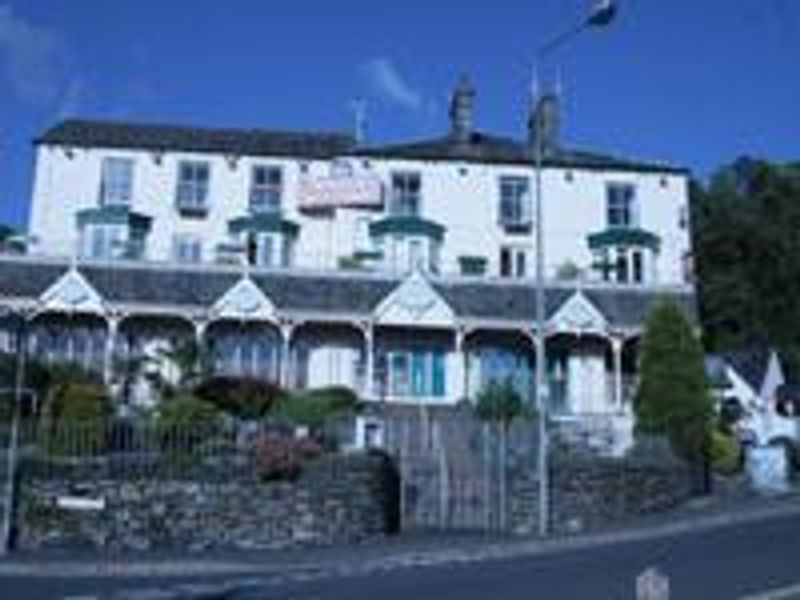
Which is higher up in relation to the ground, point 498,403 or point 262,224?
point 262,224

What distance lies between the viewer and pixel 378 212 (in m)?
47.3

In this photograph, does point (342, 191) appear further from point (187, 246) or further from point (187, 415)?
point (187, 415)

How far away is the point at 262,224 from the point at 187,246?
10.9 ft

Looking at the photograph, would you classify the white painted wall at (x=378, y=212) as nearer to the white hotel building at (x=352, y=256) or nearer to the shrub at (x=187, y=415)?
the white hotel building at (x=352, y=256)

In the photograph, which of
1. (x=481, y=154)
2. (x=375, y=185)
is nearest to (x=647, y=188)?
(x=481, y=154)

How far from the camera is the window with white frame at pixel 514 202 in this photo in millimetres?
48125

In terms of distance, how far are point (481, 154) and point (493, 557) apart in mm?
28111

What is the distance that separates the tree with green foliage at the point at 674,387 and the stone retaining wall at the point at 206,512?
38.4 ft

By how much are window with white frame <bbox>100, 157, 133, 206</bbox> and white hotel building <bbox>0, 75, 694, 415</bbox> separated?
0.06 meters

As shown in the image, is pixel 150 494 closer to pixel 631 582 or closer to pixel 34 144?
pixel 631 582

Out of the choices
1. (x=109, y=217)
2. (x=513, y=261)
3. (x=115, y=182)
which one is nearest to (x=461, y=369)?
(x=513, y=261)

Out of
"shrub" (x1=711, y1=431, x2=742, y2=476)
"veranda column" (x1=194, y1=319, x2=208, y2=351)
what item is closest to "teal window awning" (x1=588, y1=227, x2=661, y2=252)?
"shrub" (x1=711, y1=431, x2=742, y2=476)

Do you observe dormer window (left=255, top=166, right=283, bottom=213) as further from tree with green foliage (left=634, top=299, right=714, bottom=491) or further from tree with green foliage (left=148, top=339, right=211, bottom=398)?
tree with green foliage (left=634, top=299, right=714, bottom=491)

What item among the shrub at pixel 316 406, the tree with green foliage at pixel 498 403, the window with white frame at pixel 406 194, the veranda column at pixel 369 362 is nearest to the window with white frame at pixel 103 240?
the veranda column at pixel 369 362
